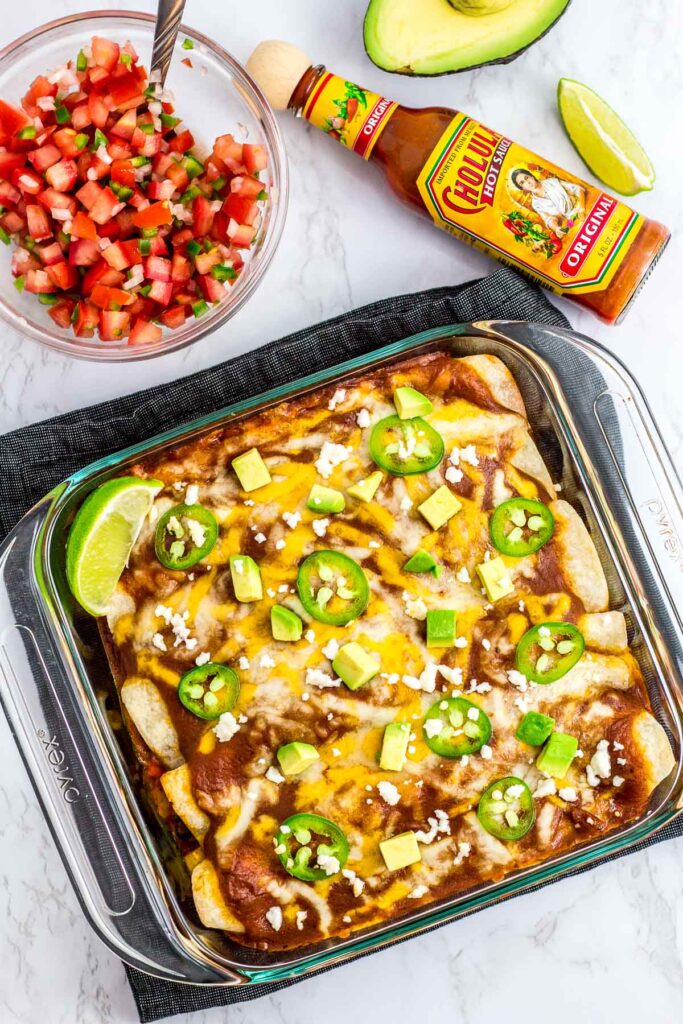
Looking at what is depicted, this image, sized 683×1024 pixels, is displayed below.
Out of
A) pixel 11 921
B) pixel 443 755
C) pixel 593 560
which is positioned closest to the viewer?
pixel 443 755

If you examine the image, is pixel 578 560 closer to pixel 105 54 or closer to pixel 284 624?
pixel 284 624

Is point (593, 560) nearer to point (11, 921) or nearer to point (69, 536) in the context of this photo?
point (69, 536)

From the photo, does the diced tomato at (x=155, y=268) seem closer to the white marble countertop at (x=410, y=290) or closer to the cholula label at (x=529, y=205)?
the white marble countertop at (x=410, y=290)

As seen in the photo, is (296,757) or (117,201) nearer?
(296,757)

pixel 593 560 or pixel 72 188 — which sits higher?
pixel 72 188

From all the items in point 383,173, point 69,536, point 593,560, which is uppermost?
point 383,173

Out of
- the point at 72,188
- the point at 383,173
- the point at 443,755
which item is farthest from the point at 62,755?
the point at 383,173

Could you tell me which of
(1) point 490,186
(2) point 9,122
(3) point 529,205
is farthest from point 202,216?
(3) point 529,205
